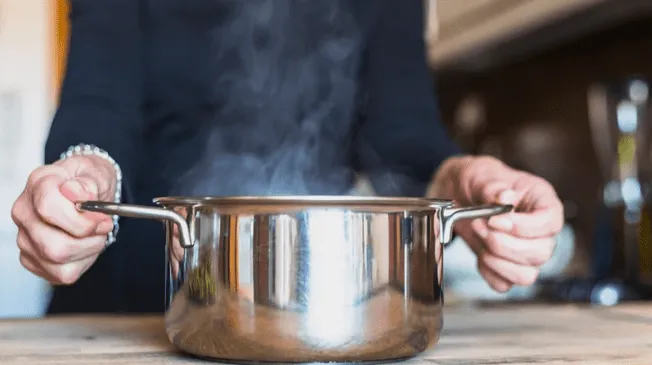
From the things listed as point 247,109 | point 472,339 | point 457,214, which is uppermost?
point 247,109

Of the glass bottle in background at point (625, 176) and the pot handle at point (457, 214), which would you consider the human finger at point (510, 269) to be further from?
the glass bottle in background at point (625, 176)

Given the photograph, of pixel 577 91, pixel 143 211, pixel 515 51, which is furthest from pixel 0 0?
pixel 143 211

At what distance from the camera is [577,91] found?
6.09 feet

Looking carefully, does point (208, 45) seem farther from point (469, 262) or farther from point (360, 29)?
point (469, 262)

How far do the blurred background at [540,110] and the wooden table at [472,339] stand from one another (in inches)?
15.4

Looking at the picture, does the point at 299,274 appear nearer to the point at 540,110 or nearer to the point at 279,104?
the point at 279,104

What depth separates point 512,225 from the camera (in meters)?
0.67

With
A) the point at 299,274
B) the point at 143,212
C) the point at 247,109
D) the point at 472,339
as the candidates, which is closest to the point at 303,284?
the point at 299,274

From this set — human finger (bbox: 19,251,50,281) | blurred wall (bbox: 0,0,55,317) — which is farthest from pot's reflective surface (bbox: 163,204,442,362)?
blurred wall (bbox: 0,0,55,317)

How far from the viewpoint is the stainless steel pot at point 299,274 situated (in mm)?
473

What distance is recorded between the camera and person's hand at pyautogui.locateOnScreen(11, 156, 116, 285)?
0.55m

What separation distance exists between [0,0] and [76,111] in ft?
6.09

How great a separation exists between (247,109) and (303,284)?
562 mm

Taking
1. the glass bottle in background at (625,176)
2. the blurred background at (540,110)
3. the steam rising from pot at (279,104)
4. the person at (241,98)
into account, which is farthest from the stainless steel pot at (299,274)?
the glass bottle in background at (625,176)
